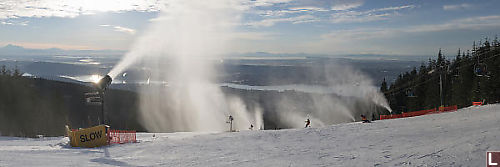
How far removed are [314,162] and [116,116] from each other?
8699cm

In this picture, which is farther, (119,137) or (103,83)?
(103,83)

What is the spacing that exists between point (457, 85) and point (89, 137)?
199 ft

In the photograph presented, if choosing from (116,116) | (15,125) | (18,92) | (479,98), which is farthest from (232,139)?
(116,116)

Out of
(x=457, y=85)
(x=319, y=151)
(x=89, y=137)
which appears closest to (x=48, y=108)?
(x=89, y=137)

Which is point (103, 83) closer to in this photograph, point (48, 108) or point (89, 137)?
point (89, 137)

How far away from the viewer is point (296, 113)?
513ft

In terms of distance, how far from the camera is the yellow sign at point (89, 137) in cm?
1847

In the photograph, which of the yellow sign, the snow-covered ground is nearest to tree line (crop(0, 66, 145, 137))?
the yellow sign

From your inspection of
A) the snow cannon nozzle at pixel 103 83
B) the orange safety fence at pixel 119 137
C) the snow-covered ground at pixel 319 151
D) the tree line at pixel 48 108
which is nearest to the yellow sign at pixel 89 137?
the orange safety fence at pixel 119 137

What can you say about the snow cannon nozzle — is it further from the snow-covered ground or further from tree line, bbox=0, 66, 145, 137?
tree line, bbox=0, 66, 145, 137

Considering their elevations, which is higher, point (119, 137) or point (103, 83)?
point (103, 83)

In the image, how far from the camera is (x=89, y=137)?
1892cm

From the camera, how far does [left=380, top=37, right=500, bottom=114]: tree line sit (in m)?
48.3

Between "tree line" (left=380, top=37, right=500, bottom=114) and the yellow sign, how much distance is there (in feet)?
117
